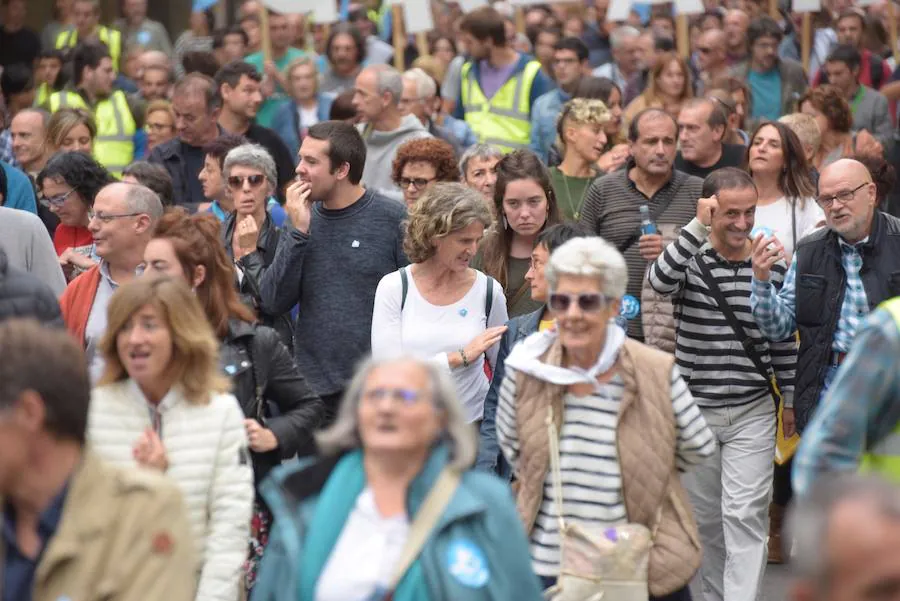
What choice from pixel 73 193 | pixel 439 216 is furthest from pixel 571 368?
pixel 73 193

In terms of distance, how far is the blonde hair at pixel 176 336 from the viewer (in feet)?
19.5

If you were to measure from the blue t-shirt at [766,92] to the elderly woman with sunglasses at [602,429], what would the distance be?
1061 cm

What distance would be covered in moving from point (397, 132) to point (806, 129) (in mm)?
2756

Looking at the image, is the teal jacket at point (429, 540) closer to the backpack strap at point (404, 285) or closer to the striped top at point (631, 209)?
the backpack strap at point (404, 285)

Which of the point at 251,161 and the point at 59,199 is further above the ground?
the point at 251,161

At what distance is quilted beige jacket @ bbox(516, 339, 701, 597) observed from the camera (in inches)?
237

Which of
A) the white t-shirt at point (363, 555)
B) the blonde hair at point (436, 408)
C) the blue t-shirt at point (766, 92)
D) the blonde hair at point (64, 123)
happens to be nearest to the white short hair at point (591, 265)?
the blonde hair at point (436, 408)

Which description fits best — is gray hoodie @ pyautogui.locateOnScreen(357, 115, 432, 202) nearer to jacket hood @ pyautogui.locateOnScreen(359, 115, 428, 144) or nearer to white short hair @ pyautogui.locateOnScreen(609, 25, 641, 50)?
jacket hood @ pyautogui.locateOnScreen(359, 115, 428, 144)

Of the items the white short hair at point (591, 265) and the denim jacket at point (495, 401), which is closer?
the white short hair at point (591, 265)

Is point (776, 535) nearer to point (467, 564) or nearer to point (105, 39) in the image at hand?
point (467, 564)

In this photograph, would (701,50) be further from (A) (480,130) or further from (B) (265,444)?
(B) (265,444)

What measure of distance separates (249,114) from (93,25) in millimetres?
7167

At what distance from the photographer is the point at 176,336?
595cm

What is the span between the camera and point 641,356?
20.0 ft
